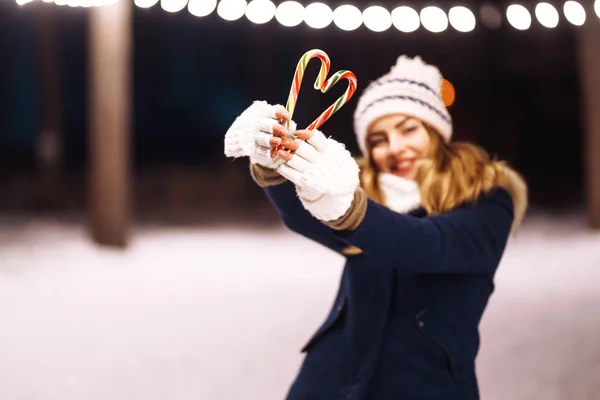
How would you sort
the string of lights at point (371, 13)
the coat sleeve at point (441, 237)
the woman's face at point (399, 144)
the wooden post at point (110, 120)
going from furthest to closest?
the wooden post at point (110, 120)
the string of lights at point (371, 13)
the woman's face at point (399, 144)
the coat sleeve at point (441, 237)

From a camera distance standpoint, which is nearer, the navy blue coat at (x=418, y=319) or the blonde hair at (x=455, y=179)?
the navy blue coat at (x=418, y=319)

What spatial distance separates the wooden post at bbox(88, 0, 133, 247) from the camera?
5.77m

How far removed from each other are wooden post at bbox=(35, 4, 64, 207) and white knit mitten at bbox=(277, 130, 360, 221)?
26.3 feet

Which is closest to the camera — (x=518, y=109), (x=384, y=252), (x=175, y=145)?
(x=384, y=252)

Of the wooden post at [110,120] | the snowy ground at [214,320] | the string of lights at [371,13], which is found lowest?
the snowy ground at [214,320]

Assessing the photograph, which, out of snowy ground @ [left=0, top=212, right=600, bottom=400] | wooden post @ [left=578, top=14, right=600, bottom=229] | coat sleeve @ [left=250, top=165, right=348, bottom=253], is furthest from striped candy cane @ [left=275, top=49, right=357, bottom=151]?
wooden post @ [left=578, top=14, right=600, bottom=229]

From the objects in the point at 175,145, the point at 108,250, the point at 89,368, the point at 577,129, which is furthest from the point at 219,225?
the point at 175,145

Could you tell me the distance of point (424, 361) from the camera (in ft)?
5.27

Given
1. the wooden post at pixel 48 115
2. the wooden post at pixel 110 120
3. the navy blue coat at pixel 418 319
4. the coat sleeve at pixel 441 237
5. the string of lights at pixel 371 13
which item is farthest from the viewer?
the wooden post at pixel 48 115

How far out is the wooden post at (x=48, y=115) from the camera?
28.4ft

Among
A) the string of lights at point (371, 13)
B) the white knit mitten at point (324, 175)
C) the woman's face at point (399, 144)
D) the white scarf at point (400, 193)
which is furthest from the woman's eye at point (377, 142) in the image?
the string of lights at point (371, 13)

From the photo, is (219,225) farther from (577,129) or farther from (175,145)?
(175,145)

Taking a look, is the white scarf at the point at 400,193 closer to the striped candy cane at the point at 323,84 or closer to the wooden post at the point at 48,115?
the striped candy cane at the point at 323,84

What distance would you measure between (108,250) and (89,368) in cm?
245
